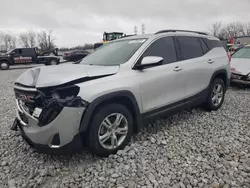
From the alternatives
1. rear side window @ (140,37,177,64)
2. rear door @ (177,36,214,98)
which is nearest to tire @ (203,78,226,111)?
rear door @ (177,36,214,98)

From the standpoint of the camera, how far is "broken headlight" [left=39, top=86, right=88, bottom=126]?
2.24 meters

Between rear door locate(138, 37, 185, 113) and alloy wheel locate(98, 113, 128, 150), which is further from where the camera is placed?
rear door locate(138, 37, 185, 113)

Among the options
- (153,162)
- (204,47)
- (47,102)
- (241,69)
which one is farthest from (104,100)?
(241,69)

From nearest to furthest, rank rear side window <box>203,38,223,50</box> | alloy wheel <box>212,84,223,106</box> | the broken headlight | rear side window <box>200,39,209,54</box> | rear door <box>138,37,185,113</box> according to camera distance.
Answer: the broken headlight, rear door <box>138,37,185,113</box>, rear side window <box>200,39,209,54</box>, rear side window <box>203,38,223,50</box>, alloy wheel <box>212,84,223,106</box>

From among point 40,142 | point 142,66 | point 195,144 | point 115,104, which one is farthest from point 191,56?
point 40,142

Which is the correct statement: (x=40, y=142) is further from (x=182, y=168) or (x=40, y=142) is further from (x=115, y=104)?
(x=182, y=168)

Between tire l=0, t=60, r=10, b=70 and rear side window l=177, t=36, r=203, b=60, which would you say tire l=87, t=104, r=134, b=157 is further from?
tire l=0, t=60, r=10, b=70

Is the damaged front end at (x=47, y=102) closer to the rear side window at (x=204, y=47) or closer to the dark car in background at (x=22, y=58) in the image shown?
the rear side window at (x=204, y=47)

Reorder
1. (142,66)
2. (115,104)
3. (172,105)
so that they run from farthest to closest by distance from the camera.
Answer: (172,105) < (142,66) < (115,104)

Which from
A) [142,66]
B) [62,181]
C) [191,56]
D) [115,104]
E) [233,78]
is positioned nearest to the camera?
[62,181]

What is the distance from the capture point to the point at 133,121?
9.62 feet

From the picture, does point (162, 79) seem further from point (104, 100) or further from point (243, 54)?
point (243, 54)

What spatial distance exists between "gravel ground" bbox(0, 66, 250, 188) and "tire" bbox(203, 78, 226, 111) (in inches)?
26.9

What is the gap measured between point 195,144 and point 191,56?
66.2 inches
